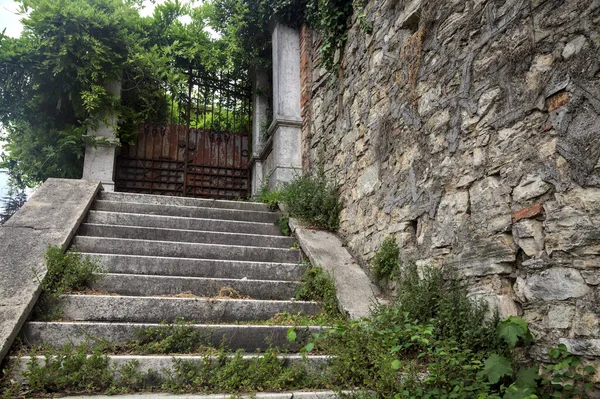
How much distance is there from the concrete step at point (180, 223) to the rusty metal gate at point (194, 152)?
330 centimetres

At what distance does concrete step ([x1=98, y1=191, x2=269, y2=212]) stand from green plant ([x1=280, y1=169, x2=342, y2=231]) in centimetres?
54

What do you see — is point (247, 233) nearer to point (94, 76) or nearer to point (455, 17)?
point (455, 17)

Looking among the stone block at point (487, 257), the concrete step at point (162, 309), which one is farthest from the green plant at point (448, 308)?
the concrete step at point (162, 309)

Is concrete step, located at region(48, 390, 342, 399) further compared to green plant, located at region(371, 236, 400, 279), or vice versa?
green plant, located at region(371, 236, 400, 279)

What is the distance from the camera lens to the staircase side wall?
9.01 feet

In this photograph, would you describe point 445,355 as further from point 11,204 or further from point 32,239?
point 11,204

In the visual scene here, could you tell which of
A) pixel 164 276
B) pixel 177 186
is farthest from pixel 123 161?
pixel 164 276

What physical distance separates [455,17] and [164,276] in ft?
9.66

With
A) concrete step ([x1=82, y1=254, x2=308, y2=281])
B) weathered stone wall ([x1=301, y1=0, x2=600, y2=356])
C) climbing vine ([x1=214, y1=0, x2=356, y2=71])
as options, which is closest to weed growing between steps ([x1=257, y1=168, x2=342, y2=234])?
weathered stone wall ([x1=301, y1=0, x2=600, y2=356])

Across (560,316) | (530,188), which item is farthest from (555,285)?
(530,188)

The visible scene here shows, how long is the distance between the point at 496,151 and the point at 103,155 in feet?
20.2

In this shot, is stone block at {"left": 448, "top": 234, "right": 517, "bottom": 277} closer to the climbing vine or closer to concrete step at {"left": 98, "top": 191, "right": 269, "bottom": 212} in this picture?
the climbing vine

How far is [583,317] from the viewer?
202cm

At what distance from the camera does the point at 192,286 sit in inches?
143
